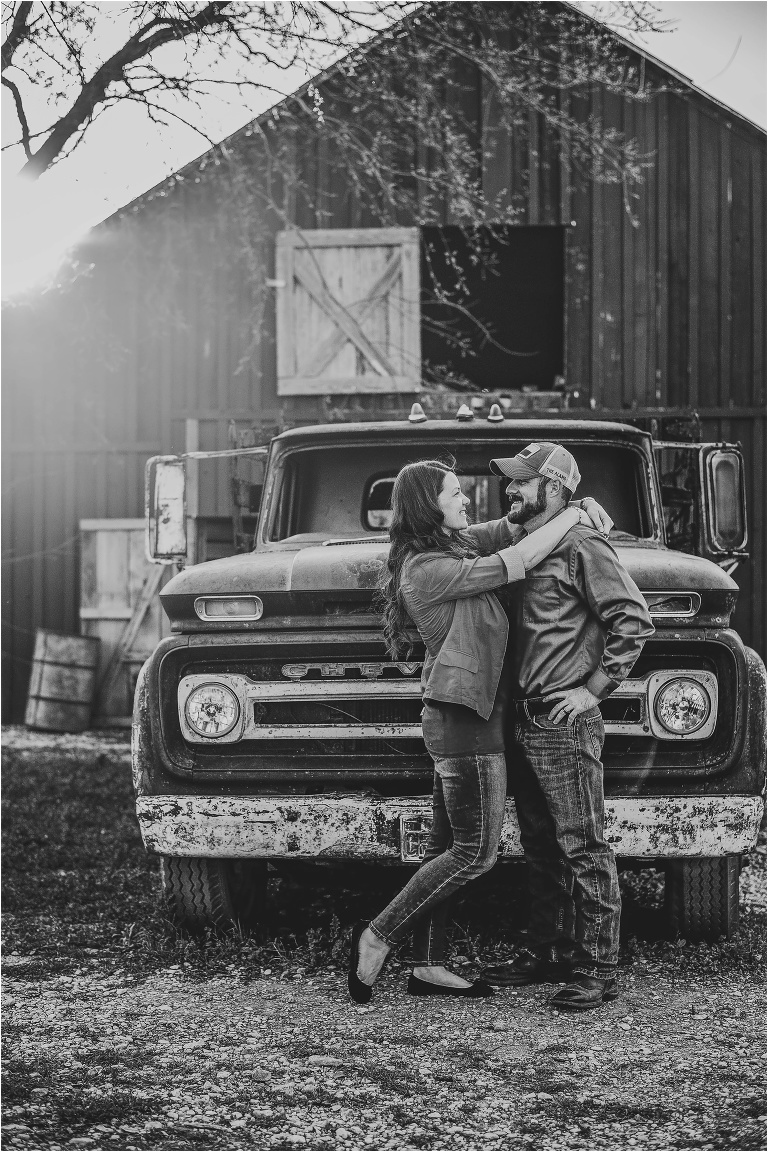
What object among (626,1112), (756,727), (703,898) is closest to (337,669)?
(756,727)

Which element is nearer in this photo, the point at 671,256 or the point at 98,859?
the point at 98,859

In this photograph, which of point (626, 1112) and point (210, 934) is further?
point (210, 934)

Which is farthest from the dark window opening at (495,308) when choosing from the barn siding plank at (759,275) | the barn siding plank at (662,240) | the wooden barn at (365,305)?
the barn siding plank at (759,275)

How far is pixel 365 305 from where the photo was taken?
11.3 m

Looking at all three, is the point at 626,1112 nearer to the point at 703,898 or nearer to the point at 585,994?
the point at 585,994

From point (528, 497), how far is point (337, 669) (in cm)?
92

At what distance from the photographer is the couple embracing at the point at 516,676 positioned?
3496mm

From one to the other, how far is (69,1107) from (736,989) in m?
2.20

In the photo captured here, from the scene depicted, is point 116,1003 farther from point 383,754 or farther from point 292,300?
point 292,300

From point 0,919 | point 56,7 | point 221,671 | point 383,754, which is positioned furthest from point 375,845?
point 56,7

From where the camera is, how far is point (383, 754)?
4055 millimetres

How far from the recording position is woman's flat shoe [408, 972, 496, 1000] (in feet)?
12.3

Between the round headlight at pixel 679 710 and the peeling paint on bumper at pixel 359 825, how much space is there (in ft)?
0.80

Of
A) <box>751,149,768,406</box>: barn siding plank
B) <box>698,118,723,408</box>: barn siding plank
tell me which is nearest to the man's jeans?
<box>698,118,723,408</box>: barn siding plank
